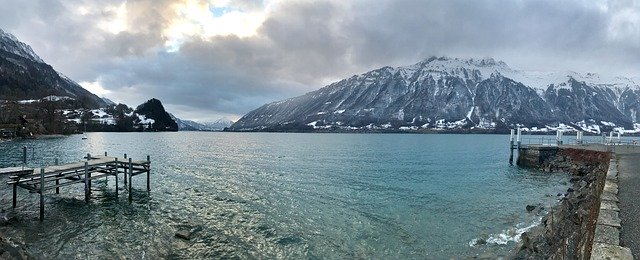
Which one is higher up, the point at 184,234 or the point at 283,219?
the point at 184,234

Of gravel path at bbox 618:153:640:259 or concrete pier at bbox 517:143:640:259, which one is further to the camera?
gravel path at bbox 618:153:640:259

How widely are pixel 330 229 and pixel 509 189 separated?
27330 mm

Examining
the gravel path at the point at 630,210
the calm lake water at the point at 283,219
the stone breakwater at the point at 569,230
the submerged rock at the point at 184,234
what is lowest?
the calm lake water at the point at 283,219

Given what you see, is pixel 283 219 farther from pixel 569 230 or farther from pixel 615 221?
pixel 615 221

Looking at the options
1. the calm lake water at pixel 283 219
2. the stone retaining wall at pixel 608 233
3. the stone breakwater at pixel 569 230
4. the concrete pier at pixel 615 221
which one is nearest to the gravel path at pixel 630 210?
the concrete pier at pixel 615 221

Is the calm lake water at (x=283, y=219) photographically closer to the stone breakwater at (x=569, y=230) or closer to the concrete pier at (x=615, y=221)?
the stone breakwater at (x=569, y=230)

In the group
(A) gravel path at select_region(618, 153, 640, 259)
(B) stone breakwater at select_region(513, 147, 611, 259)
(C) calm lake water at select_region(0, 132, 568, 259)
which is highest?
(A) gravel path at select_region(618, 153, 640, 259)

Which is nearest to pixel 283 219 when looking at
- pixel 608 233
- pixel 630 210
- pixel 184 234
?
pixel 184 234

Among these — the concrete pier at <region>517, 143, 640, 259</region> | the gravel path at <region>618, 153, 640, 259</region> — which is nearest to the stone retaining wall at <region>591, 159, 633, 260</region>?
the concrete pier at <region>517, 143, 640, 259</region>

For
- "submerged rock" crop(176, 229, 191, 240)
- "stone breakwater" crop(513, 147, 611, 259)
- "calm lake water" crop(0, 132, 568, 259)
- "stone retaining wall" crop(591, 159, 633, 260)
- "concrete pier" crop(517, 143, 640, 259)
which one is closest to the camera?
"stone retaining wall" crop(591, 159, 633, 260)

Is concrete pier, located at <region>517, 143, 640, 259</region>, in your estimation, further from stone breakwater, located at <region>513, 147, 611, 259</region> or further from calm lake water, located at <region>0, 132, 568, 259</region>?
calm lake water, located at <region>0, 132, 568, 259</region>

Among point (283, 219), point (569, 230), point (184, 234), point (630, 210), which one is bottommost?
point (283, 219)

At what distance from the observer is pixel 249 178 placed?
47688mm

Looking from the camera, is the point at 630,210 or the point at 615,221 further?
the point at 630,210
